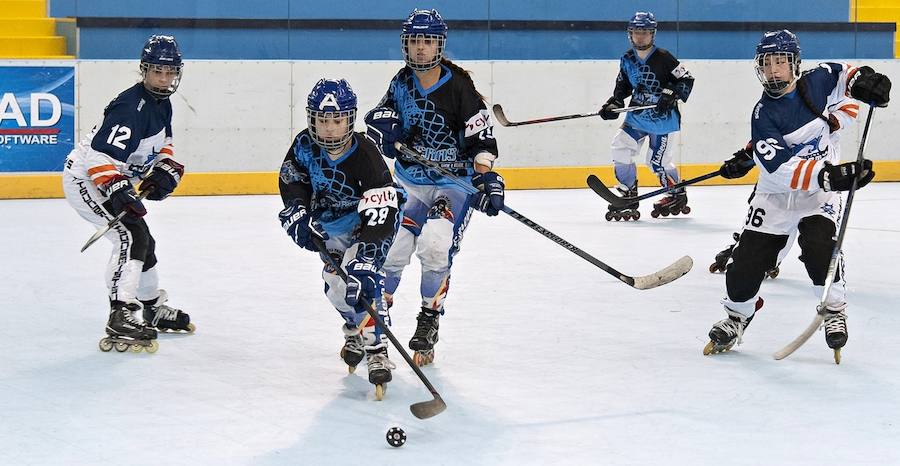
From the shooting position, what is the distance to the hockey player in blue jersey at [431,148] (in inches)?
163

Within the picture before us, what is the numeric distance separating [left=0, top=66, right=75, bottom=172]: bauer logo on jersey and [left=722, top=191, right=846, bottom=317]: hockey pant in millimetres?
6664

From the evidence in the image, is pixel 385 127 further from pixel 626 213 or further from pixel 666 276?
pixel 626 213

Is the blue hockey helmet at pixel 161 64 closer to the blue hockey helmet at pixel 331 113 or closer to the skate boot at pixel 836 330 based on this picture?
the blue hockey helmet at pixel 331 113

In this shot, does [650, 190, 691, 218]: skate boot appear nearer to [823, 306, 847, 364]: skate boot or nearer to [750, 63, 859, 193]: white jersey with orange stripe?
[750, 63, 859, 193]: white jersey with orange stripe

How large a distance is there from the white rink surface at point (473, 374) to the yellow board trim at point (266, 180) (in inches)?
114

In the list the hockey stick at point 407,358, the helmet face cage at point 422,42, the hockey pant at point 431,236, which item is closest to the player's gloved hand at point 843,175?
the hockey pant at point 431,236

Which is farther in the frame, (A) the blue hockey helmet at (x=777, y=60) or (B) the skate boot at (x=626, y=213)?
(B) the skate boot at (x=626, y=213)

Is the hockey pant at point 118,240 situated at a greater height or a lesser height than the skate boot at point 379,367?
greater

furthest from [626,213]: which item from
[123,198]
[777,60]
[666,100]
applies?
[123,198]

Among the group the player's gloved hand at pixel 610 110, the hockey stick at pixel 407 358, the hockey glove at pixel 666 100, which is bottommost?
the hockey stick at pixel 407 358

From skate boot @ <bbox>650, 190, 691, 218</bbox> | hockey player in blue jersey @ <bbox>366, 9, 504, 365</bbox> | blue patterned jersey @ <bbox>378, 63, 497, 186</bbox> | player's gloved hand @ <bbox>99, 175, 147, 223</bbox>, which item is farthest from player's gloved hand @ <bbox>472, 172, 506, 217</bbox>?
skate boot @ <bbox>650, 190, 691, 218</bbox>

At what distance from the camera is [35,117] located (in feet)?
30.7

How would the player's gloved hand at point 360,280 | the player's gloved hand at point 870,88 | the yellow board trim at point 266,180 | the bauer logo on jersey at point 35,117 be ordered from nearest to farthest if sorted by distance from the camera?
1. the player's gloved hand at point 360,280
2. the player's gloved hand at point 870,88
3. the bauer logo on jersey at point 35,117
4. the yellow board trim at point 266,180

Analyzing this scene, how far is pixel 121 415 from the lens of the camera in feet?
11.0
